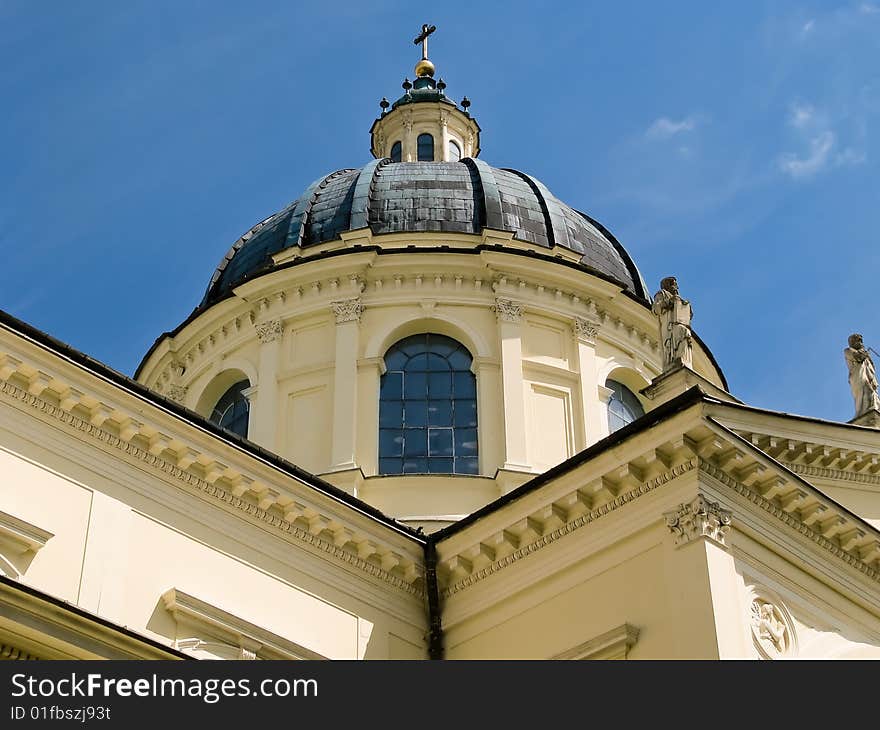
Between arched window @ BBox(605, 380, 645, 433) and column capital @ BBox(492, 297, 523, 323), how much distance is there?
1883 mm

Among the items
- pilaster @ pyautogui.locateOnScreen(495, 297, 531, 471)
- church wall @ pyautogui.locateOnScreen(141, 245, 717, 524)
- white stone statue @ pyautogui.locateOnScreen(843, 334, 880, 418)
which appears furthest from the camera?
church wall @ pyautogui.locateOnScreen(141, 245, 717, 524)

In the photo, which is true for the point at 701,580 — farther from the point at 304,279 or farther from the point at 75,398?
the point at 304,279

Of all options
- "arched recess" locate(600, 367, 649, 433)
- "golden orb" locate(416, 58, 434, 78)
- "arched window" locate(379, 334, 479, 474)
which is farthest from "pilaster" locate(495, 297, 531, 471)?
"golden orb" locate(416, 58, 434, 78)

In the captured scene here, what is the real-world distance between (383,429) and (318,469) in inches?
50.8

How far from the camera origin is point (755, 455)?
16.8m

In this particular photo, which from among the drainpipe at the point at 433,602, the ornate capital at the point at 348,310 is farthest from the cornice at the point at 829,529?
the ornate capital at the point at 348,310

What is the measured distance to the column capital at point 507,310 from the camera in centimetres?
2609

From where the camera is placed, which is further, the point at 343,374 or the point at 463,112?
the point at 463,112

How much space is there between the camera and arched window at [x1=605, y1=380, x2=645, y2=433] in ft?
85.7

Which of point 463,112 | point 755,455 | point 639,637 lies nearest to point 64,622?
point 639,637

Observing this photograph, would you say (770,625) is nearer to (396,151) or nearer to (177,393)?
(177,393)

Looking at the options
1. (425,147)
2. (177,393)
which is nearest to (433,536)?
(177,393)

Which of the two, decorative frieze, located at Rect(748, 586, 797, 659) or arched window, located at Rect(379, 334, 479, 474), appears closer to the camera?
decorative frieze, located at Rect(748, 586, 797, 659)

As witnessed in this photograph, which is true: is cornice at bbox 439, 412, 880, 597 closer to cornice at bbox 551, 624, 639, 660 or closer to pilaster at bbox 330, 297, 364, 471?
cornice at bbox 551, 624, 639, 660
